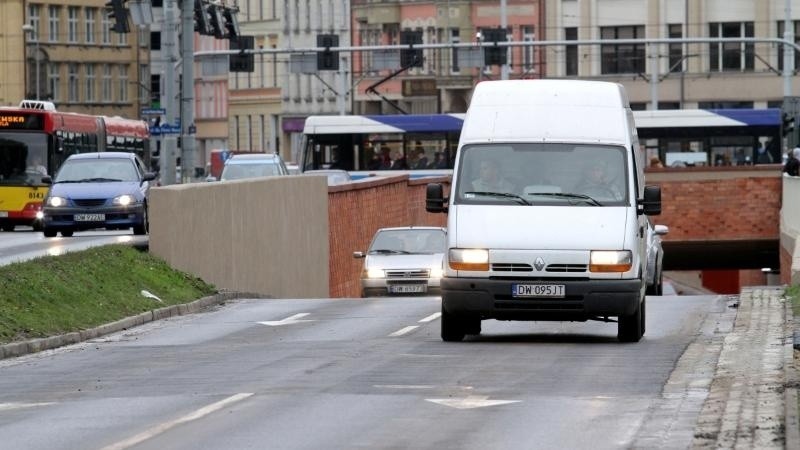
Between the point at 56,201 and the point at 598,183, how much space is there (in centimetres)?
2227

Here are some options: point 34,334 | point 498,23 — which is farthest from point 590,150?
point 498,23

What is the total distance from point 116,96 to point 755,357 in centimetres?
11501

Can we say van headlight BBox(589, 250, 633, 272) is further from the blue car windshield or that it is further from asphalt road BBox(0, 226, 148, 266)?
the blue car windshield

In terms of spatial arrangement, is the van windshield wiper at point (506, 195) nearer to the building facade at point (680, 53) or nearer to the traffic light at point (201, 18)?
the traffic light at point (201, 18)

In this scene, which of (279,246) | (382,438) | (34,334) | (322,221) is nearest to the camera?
(382,438)

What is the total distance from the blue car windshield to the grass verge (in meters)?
10.6

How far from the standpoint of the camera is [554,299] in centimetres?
2003

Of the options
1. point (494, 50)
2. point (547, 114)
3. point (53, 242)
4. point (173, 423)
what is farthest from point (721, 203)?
point (173, 423)

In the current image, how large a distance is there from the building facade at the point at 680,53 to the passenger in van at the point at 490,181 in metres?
75.5

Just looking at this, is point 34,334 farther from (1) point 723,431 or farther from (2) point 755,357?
(1) point 723,431

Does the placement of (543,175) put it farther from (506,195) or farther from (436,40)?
(436,40)

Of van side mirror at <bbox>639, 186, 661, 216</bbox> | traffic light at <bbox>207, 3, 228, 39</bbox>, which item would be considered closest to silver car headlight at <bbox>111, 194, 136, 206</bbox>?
traffic light at <bbox>207, 3, 228, 39</bbox>

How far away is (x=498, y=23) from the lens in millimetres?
107000

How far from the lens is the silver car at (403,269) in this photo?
35.5m
